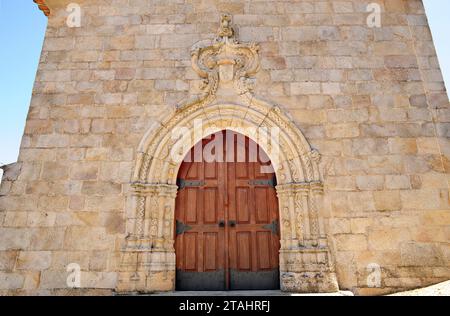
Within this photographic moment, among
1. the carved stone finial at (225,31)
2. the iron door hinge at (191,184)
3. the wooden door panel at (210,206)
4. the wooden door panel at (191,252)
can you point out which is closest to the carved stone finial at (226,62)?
the carved stone finial at (225,31)

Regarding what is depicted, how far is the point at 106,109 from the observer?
4.28 metres

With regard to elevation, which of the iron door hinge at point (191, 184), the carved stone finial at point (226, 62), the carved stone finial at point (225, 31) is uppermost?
the carved stone finial at point (225, 31)

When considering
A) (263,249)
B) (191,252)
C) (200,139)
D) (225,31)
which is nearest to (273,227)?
(263,249)

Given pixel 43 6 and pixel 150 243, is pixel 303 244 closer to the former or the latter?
pixel 150 243

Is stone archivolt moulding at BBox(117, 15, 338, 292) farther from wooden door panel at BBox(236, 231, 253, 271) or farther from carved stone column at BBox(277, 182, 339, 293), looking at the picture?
wooden door panel at BBox(236, 231, 253, 271)

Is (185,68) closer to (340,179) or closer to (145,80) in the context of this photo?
(145,80)

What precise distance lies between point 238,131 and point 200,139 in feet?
1.83

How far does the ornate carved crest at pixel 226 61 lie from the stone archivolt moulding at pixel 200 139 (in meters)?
0.01

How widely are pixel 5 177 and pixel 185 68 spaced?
9.37ft

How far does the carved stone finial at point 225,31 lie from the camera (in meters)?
4.46

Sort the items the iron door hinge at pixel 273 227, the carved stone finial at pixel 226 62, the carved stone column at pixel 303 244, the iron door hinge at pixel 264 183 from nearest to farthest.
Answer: the carved stone column at pixel 303 244 < the iron door hinge at pixel 273 227 < the iron door hinge at pixel 264 183 < the carved stone finial at pixel 226 62

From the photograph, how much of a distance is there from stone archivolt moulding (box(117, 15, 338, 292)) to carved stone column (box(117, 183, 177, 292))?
1 cm

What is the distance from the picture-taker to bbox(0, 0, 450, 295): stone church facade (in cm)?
367

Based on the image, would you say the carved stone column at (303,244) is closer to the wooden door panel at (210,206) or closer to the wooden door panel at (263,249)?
the wooden door panel at (263,249)
